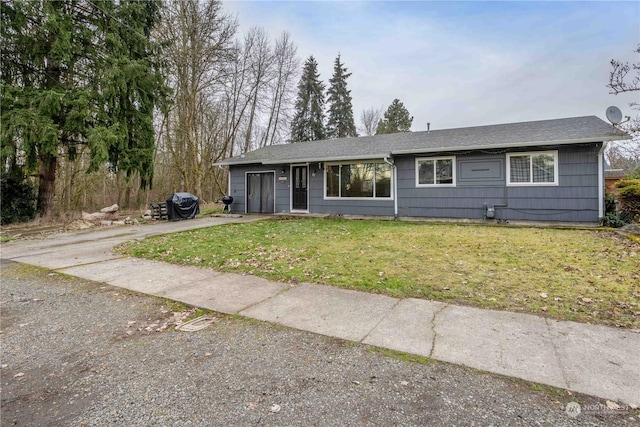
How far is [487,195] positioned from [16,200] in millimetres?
17363

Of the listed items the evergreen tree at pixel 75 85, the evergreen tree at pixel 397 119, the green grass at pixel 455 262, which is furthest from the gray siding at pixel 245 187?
the evergreen tree at pixel 397 119

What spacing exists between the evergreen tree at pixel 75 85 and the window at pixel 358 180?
8589mm

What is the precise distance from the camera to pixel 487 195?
10180 millimetres

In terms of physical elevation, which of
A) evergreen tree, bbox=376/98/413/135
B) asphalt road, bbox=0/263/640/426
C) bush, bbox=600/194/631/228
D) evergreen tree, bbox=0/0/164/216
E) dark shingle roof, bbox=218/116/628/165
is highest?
evergreen tree, bbox=376/98/413/135

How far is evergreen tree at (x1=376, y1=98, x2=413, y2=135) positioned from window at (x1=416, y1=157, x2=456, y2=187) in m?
20.5

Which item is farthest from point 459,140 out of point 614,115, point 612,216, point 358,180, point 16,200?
point 16,200

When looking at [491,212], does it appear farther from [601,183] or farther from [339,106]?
[339,106]

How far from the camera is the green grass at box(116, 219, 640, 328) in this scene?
144 inches

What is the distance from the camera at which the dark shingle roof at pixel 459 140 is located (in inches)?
357

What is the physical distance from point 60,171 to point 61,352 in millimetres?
19474

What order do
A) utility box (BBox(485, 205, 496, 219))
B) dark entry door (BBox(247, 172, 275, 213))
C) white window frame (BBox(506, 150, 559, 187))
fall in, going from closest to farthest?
white window frame (BBox(506, 150, 559, 187))
utility box (BBox(485, 205, 496, 219))
dark entry door (BBox(247, 172, 275, 213))

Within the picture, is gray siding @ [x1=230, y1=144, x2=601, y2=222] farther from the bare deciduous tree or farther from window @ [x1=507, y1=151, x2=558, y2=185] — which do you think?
the bare deciduous tree

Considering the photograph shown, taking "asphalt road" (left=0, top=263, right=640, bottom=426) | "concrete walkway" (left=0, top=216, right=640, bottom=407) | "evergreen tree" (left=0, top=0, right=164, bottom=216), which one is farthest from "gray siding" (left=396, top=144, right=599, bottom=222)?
"evergreen tree" (left=0, top=0, right=164, bottom=216)

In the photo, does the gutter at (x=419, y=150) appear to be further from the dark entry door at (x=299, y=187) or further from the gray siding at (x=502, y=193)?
the dark entry door at (x=299, y=187)
